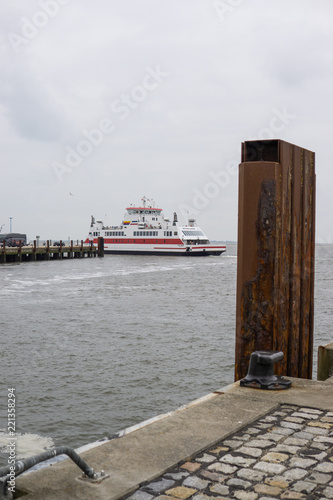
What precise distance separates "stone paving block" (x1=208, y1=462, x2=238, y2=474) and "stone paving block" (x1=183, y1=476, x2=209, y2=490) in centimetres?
16

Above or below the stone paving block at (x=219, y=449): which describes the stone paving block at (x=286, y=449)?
above

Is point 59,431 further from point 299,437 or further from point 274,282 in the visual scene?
point 299,437

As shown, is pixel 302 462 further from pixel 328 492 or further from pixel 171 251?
pixel 171 251

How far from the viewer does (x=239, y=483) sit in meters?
2.80

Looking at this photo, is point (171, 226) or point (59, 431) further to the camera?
point (171, 226)

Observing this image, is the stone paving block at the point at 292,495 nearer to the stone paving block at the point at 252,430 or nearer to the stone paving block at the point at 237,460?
the stone paving block at the point at 237,460

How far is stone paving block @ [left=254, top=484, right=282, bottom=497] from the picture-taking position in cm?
270

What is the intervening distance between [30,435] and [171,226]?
62.1 metres

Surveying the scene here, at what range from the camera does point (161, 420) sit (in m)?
3.77

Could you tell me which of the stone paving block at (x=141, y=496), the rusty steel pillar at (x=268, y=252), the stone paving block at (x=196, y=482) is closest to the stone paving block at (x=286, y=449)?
the stone paving block at (x=196, y=482)

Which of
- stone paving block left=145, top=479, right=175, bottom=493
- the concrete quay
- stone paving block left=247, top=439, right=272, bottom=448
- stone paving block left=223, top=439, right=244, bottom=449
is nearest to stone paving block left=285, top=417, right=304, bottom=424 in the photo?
the concrete quay

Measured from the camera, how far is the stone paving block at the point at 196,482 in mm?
2760

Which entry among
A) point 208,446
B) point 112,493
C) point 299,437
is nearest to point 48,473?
point 112,493

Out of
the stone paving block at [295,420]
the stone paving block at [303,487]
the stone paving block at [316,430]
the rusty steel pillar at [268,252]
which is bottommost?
the stone paving block at [303,487]
